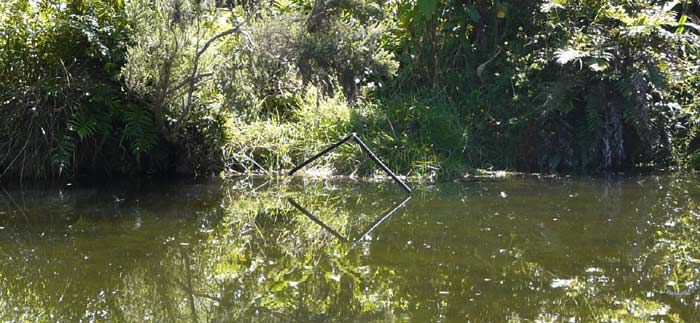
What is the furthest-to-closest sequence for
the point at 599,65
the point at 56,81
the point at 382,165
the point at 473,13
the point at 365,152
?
the point at 473,13 → the point at 365,152 → the point at 599,65 → the point at 56,81 → the point at 382,165

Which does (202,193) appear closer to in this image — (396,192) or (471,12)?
(396,192)

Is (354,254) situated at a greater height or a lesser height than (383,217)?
lesser

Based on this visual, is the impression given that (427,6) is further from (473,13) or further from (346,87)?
(346,87)

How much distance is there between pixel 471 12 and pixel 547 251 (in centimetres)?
534

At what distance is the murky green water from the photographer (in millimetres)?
5273

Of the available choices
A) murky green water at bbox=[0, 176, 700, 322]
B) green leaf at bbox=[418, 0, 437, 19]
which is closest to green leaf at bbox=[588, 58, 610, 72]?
murky green water at bbox=[0, 176, 700, 322]

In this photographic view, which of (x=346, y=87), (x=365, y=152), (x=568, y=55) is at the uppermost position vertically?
(x=568, y=55)

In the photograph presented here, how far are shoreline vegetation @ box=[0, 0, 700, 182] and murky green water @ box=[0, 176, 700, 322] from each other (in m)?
0.88

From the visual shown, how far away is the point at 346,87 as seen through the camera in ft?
35.0

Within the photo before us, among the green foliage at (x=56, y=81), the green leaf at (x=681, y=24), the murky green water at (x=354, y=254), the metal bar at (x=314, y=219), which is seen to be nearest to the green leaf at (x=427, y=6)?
the murky green water at (x=354, y=254)

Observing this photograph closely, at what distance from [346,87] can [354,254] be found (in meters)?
4.38

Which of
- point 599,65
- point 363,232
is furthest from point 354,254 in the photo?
point 599,65

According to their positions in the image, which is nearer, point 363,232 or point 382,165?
point 363,232

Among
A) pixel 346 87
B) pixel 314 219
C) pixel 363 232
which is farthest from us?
pixel 346 87
